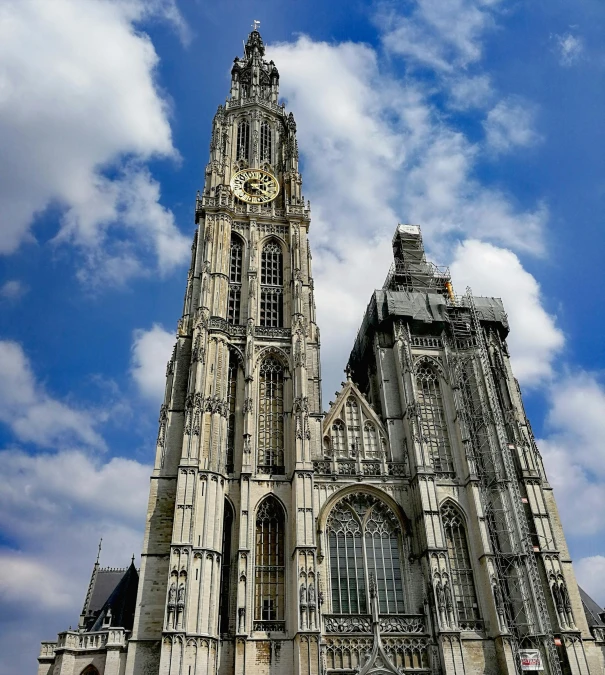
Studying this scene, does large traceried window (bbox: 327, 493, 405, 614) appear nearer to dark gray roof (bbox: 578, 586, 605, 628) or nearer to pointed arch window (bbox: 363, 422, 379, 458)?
pointed arch window (bbox: 363, 422, 379, 458)

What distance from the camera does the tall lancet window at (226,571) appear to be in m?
30.2

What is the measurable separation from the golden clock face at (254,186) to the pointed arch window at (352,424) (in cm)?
1798

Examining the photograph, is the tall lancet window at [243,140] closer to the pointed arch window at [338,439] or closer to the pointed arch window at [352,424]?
the pointed arch window at [352,424]

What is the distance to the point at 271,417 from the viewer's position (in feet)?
121

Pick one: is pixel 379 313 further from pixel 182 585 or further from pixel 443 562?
pixel 182 585

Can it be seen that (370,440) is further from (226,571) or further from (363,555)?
(226,571)

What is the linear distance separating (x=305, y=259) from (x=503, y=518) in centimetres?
2147

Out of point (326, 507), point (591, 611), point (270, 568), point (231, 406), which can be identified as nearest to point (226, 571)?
point (270, 568)

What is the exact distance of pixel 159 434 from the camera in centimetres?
3453

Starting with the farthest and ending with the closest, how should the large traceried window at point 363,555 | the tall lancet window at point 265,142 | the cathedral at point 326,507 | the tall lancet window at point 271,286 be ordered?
the tall lancet window at point 265,142 → the tall lancet window at point 271,286 → the large traceried window at point 363,555 → the cathedral at point 326,507

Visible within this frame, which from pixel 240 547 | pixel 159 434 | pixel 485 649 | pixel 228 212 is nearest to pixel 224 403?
pixel 159 434

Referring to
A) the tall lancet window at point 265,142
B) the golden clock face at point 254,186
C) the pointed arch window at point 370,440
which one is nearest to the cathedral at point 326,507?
the pointed arch window at point 370,440

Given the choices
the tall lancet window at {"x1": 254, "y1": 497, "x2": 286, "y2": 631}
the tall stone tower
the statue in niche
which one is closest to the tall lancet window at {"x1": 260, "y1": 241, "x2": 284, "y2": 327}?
the tall stone tower

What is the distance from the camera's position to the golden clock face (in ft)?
152
